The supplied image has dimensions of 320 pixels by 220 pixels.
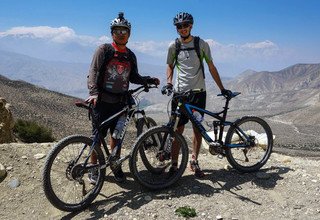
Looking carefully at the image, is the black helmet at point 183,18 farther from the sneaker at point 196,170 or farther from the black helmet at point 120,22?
the sneaker at point 196,170

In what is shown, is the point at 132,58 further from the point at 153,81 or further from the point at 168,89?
the point at 168,89

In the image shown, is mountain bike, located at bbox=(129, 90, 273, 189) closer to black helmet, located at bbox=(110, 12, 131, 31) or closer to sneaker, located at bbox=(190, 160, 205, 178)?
sneaker, located at bbox=(190, 160, 205, 178)

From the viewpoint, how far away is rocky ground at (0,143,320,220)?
234 inches

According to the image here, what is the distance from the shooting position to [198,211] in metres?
5.98

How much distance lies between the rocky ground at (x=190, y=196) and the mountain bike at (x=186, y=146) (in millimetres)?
285

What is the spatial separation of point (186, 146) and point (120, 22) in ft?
8.78

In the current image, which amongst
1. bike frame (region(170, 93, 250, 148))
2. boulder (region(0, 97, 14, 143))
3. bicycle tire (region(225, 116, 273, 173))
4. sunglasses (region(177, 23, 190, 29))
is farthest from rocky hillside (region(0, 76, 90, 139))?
sunglasses (region(177, 23, 190, 29))

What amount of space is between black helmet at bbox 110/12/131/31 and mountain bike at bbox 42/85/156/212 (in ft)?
3.99

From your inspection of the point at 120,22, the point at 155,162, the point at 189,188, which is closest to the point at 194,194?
the point at 189,188

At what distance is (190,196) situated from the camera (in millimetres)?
6473

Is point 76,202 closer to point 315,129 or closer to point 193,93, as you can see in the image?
point 193,93

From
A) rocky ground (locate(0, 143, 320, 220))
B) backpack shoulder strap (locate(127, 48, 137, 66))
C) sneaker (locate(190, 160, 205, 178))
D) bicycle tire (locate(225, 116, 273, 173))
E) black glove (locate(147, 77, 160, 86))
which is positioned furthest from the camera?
bicycle tire (locate(225, 116, 273, 173))

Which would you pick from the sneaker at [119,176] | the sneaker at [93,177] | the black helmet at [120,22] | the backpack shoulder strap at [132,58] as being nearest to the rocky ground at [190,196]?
the sneaker at [119,176]

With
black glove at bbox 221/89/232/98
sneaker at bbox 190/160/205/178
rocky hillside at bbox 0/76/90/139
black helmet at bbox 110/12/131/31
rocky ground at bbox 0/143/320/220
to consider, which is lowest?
rocky hillside at bbox 0/76/90/139
